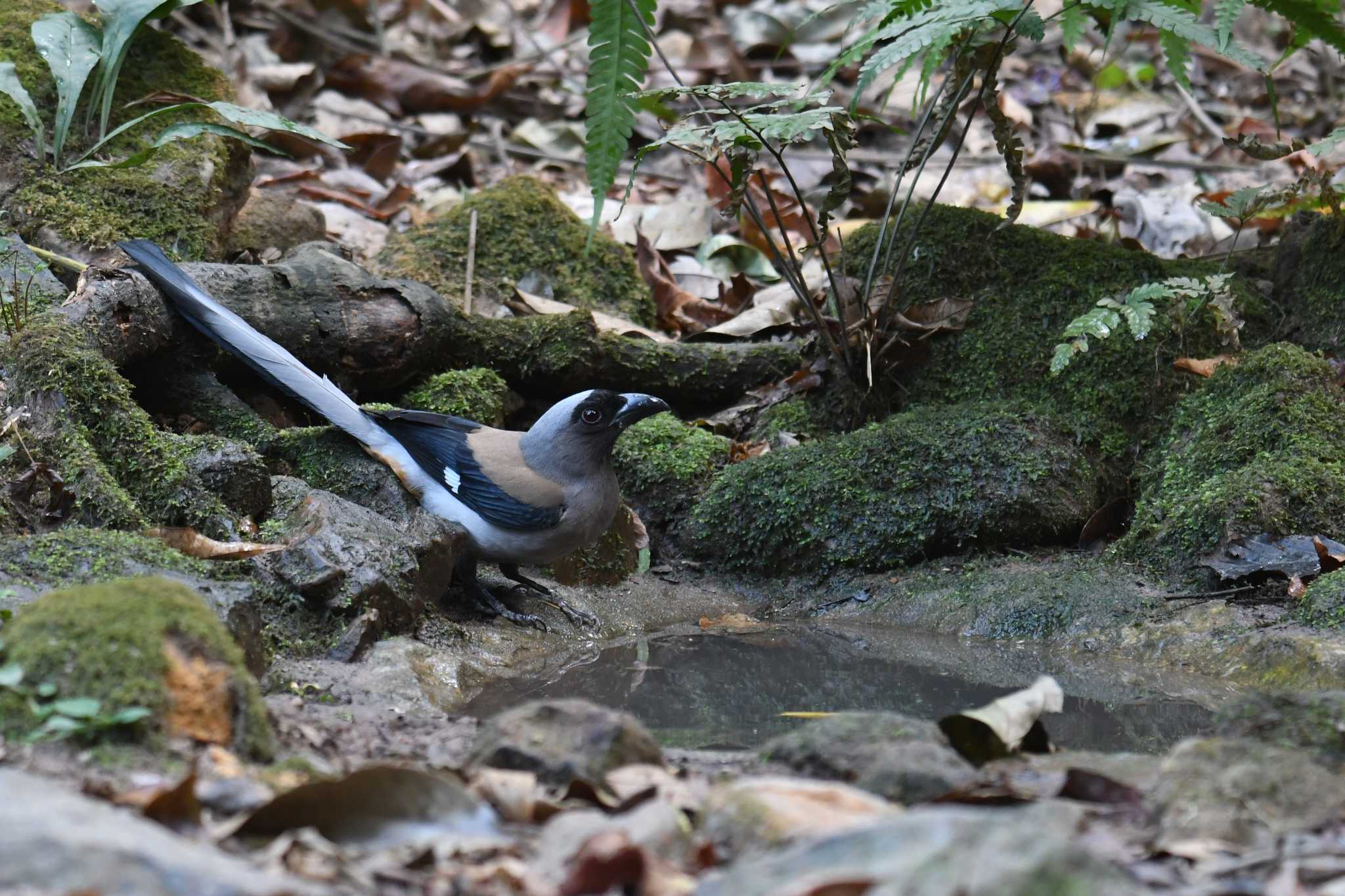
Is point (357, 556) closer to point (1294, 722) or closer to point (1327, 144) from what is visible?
point (1294, 722)

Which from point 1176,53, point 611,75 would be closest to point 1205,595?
point 1176,53

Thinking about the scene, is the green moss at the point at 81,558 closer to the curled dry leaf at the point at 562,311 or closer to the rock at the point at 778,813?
the rock at the point at 778,813

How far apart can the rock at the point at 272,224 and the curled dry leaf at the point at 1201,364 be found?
4.36m

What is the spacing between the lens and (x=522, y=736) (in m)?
2.55

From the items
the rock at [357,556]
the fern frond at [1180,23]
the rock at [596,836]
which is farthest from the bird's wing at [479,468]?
the fern frond at [1180,23]

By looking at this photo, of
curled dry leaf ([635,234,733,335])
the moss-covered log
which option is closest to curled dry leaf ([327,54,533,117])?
curled dry leaf ([635,234,733,335])

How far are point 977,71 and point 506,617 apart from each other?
3.02m

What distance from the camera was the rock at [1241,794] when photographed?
2.21 m

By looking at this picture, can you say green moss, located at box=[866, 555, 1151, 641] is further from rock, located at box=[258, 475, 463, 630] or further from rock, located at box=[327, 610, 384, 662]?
rock, located at box=[327, 610, 384, 662]

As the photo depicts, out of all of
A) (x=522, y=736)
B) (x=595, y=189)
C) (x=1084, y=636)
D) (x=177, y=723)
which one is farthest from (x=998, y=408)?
(x=177, y=723)

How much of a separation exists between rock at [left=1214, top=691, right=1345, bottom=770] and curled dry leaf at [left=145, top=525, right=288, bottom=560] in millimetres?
2883

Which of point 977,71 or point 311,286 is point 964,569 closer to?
point 977,71

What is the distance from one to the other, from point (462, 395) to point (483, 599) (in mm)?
1187

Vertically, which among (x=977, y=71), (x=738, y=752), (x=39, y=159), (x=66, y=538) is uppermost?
(x=977, y=71)
